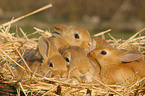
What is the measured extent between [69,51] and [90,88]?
0.48 meters

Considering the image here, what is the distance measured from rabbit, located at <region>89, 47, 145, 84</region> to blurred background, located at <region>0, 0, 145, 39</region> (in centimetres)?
537

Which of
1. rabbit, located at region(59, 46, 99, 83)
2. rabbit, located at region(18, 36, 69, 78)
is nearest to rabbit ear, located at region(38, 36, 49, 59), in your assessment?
rabbit, located at region(18, 36, 69, 78)

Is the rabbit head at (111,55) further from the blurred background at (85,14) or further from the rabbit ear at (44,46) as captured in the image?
the blurred background at (85,14)

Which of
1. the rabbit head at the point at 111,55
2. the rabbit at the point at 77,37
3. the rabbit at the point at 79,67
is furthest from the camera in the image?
the rabbit at the point at 77,37

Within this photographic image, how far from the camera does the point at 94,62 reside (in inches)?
104

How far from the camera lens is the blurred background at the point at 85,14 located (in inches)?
332

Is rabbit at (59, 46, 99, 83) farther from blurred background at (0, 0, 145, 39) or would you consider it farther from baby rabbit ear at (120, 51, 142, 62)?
blurred background at (0, 0, 145, 39)

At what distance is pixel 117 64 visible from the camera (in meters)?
2.73

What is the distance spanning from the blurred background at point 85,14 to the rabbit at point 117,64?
212 inches

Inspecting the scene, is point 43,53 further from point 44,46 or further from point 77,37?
point 77,37

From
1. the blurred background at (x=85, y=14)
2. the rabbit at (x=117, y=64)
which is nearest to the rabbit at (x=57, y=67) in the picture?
the rabbit at (x=117, y=64)

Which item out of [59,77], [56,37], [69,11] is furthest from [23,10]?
[59,77]

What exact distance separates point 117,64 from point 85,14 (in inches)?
271

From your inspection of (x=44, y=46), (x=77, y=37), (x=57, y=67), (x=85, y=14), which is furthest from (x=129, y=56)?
(x=85, y=14)
